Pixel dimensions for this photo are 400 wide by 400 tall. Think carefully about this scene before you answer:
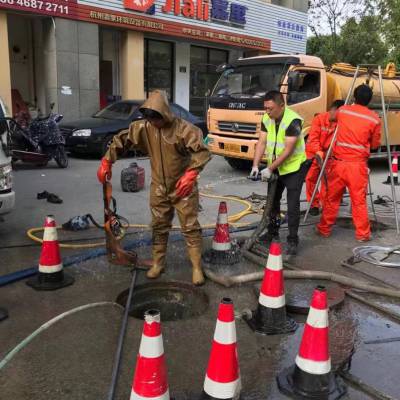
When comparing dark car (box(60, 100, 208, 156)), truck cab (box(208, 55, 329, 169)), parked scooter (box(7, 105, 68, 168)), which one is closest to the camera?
truck cab (box(208, 55, 329, 169))

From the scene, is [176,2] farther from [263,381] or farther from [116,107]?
[263,381]

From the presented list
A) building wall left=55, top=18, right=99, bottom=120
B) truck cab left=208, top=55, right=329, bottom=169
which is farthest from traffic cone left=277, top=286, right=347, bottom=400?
building wall left=55, top=18, right=99, bottom=120

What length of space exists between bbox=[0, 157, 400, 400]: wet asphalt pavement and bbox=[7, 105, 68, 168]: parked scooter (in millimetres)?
4802

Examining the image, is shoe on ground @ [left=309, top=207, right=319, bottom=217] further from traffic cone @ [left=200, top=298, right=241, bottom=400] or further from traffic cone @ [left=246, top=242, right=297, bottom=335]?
traffic cone @ [left=200, top=298, right=241, bottom=400]

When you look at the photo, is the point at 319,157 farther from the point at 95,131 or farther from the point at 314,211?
the point at 95,131

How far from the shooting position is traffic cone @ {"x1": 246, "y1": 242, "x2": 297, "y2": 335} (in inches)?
134

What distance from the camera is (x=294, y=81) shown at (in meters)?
9.79

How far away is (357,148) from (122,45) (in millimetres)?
13294

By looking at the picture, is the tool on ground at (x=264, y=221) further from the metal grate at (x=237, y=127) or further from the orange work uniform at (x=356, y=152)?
the metal grate at (x=237, y=127)

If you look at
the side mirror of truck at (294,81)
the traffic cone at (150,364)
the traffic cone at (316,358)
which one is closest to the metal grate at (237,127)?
the side mirror of truck at (294,81)

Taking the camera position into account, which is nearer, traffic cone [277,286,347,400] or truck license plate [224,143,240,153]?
traffic cone [277,286,347,400]

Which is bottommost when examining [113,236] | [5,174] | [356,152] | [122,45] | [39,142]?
[113,236]

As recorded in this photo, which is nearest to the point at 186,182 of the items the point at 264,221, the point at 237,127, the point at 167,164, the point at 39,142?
the point at 167,164

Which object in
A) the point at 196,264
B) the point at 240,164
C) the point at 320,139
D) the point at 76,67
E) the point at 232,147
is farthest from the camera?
the point at 76,67
